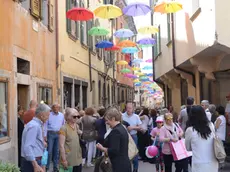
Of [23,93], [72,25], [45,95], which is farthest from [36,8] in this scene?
[72,25]

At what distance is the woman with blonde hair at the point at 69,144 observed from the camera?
5.70 m

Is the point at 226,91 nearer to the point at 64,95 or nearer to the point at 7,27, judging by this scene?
the point at 64,95

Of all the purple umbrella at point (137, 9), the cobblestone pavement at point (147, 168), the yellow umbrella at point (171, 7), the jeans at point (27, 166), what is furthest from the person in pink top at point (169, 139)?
the purple umbrella at point (137, 9)

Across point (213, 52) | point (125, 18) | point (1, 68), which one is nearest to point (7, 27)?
point (1, 68)

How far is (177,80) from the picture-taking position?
18453 millimetres

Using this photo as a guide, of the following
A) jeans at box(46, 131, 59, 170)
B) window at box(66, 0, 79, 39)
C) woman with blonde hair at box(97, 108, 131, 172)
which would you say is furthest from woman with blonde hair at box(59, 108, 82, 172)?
window at box(66, 0, 79, 39)

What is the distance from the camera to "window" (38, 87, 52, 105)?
438 inches

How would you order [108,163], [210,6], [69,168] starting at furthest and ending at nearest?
1. [210,6]
2. [69,168]
3. [108,163]

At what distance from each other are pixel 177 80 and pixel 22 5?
10396 millimetres

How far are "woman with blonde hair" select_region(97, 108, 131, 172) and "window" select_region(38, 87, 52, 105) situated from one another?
243 inches

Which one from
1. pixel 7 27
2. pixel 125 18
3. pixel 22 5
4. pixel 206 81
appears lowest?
pixel 206 81

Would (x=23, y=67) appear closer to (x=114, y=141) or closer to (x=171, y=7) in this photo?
(x=171, y=7)

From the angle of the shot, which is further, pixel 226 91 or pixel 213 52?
pixel 226 91

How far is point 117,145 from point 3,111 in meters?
4.17
